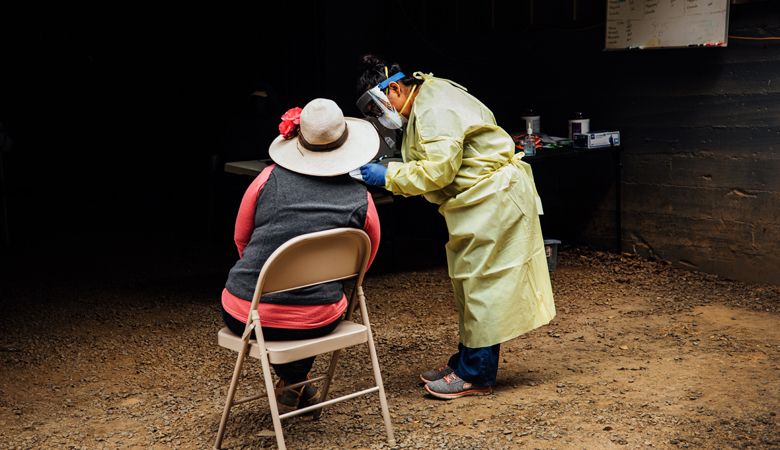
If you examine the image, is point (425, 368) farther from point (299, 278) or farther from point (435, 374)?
point (299, 278)

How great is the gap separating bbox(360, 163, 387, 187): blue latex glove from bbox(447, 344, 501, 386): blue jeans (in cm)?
83

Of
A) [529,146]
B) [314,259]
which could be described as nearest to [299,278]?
[314,259]

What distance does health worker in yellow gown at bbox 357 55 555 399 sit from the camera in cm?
381

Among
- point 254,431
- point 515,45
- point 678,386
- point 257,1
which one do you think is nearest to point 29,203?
point 257,1

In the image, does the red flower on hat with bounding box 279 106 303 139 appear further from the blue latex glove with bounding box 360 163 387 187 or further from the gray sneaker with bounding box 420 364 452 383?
the gray sneaker with bounding box 420 364 452 383

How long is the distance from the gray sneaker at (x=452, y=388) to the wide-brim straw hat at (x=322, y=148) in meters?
1.14

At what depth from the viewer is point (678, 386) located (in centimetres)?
415

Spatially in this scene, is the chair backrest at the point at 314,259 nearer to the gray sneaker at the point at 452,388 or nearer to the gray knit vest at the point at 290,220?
the gray knit vest at the point at 290,220

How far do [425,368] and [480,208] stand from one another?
3.17ft

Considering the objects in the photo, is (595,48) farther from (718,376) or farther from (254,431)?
(254,431)

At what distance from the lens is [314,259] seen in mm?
3223

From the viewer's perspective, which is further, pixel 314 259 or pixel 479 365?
pixel 479 365

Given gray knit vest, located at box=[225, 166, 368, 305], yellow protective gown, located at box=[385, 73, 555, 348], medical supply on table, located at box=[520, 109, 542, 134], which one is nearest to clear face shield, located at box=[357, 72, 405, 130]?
yellow protective gown, located at box=[385, 73, 555, 348]

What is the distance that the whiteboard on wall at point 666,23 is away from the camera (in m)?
5.83
